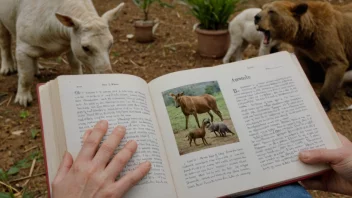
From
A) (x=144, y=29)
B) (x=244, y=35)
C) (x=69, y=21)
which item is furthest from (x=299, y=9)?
(x=144, y=29)

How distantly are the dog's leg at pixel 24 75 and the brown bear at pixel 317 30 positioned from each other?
218 cm

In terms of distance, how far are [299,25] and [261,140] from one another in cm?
227

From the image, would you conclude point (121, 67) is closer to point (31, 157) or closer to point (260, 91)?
point (31, 157)

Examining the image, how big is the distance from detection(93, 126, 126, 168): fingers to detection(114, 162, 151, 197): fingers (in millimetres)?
81

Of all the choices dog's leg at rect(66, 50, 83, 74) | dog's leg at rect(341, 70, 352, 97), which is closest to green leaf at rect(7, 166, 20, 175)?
dog's leg at rect(66, 50, 83, 74)

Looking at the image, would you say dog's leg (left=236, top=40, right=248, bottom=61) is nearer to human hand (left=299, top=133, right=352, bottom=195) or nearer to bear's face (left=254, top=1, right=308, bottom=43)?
bear's face (left=254, top=1, right=308, bottom=43)

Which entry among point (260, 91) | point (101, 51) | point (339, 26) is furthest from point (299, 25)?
point (260, 91)

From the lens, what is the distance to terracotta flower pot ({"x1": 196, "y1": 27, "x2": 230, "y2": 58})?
14.8 feet

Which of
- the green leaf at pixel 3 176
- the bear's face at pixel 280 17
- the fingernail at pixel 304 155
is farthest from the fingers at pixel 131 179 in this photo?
the bear's face at pixel 280 17

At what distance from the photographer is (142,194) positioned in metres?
1.28

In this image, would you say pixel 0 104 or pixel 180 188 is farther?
pixel 0 104

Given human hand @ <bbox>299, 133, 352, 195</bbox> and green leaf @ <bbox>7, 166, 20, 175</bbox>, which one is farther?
green leaf @ <bbox>7, 166, 20, 175</bbox>

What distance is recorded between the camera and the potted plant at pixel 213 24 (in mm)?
4410

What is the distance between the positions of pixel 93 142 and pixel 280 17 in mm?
2553
